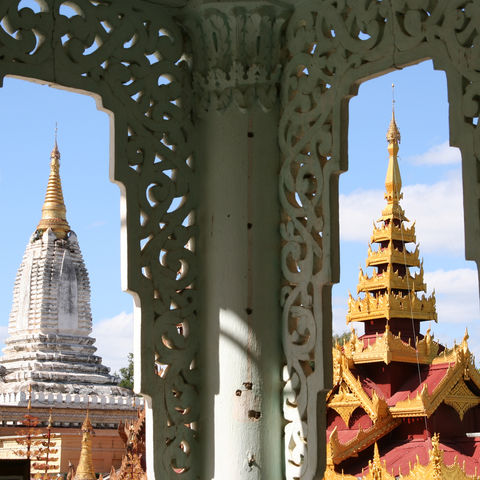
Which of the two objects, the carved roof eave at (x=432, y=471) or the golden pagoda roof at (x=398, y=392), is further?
the golden pagoda roof at (x=398, y=392)

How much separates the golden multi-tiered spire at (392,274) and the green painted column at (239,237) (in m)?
12.5

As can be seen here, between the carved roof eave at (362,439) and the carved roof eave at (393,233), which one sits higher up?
the carved roof eave at (393,233)

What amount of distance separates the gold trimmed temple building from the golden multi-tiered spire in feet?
0.05

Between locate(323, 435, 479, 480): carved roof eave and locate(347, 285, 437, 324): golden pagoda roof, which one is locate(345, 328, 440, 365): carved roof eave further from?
locate(323, 435, 479, 480): carved roof eave

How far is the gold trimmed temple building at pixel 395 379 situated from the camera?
14898mm

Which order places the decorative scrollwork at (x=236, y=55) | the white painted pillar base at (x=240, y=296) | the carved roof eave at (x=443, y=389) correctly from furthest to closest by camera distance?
the carved roof eave at (x=443, y=389) → the decorative scrollwork at (x=236, y=55) → the white painted pillar base at (x=240, y=296)

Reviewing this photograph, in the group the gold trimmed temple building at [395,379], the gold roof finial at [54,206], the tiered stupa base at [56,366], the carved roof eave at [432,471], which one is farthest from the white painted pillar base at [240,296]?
the gold roof finial at [54,206]

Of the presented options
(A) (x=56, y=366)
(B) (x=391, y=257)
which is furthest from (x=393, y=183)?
(A) (x=56, y=366)

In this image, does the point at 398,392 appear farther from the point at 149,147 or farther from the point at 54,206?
the point at 54,206

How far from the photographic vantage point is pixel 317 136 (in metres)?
3.79

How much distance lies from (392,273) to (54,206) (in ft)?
46.9

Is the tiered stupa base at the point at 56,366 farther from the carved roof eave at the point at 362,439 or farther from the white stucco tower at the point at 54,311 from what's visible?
the carved roof eave at the point at 362,439

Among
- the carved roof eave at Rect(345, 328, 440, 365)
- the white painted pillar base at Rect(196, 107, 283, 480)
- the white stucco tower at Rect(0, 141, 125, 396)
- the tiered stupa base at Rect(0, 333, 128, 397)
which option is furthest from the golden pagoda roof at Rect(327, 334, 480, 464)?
the white stucco tower at Rect(0, 141, 125, 396)

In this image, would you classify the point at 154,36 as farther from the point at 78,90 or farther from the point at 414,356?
the point at 414,356
